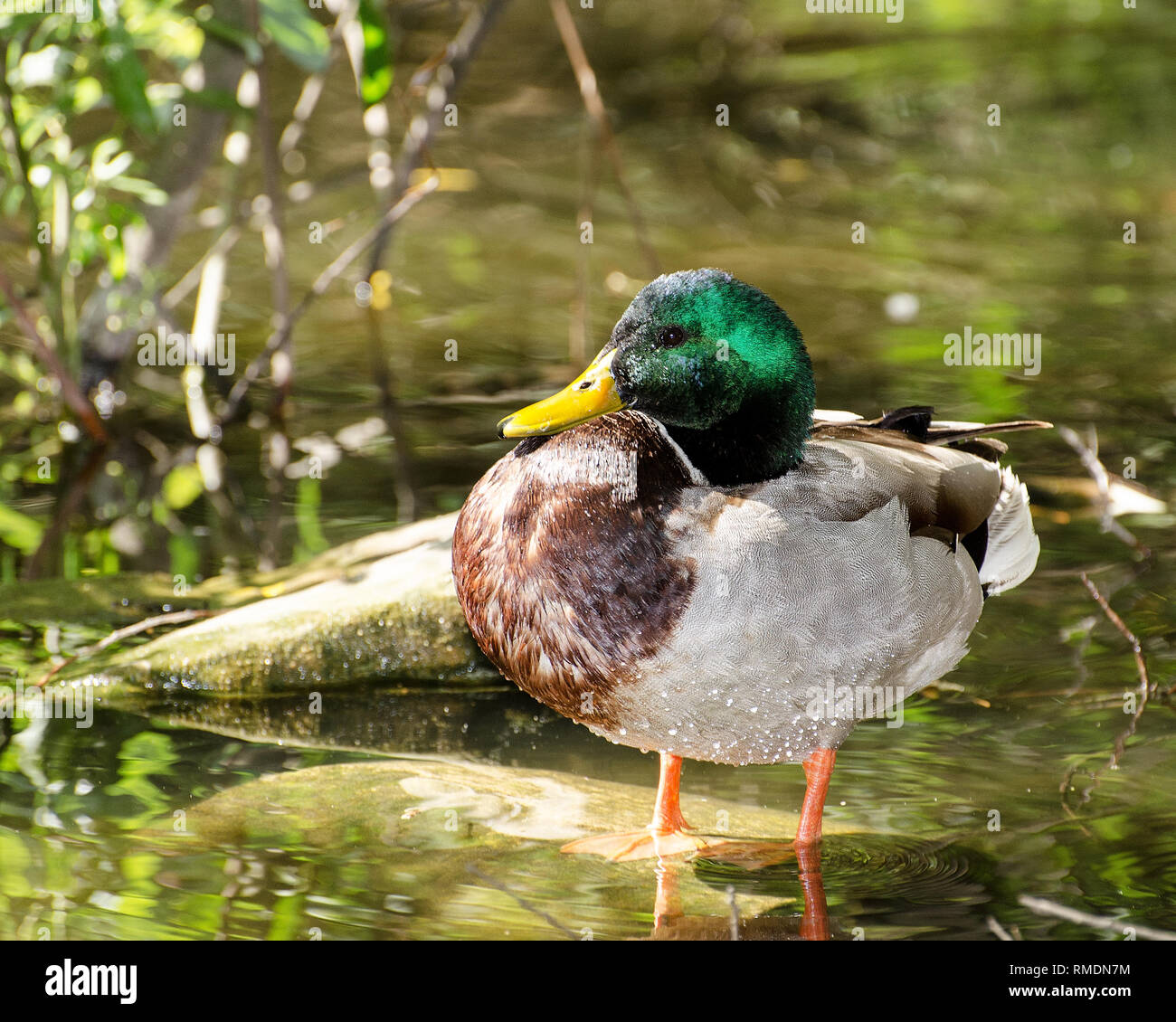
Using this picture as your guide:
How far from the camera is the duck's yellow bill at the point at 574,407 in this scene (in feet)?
10.4

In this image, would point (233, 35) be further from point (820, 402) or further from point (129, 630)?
point (820, 402)

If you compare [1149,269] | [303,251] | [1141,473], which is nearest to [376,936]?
[1141,473]

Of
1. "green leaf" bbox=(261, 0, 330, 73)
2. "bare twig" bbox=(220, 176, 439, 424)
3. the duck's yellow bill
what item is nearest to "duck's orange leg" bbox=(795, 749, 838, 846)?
the duck's yellow bill

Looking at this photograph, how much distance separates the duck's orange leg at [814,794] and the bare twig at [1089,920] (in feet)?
1.51

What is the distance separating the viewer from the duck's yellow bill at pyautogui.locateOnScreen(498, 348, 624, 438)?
3172 mm

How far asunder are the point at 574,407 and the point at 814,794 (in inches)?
40.3

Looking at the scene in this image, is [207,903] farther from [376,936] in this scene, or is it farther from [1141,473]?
[1141,473]

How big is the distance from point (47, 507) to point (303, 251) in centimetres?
273

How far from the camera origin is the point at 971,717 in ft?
13.2

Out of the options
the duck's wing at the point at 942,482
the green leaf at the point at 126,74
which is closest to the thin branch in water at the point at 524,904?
the duck's wing at the point at 942,482

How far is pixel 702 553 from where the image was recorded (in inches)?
121
